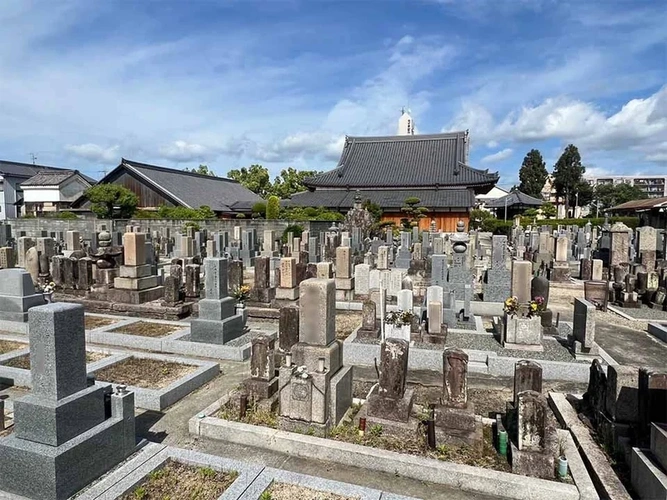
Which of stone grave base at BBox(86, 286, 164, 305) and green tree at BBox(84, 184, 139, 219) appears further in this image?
green tree at BBox(84, 184, 139, 219)

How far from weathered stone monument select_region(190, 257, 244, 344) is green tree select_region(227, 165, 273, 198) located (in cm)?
5116

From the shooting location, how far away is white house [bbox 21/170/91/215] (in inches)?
1865

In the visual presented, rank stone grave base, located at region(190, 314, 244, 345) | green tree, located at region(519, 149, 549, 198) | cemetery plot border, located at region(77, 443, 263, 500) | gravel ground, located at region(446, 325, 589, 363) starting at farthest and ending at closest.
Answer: green tree, located at region(519, 149, 549, 198) → stone grave base, located at region(190, 314, 244, 345) → gravel ground, located at region(446, 325, 589, 363) → cemetery plot border, located at region(77, 443, 263, 500)

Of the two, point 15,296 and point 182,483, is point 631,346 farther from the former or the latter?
point 15,296

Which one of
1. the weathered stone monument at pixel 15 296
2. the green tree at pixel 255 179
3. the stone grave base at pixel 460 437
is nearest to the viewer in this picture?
the stone grave base at pixel 460 437

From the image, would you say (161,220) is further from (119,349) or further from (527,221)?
(527,221)

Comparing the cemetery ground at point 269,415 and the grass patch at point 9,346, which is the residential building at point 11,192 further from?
the cemetery ground at point 269,415

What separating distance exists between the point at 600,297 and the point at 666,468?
923cm

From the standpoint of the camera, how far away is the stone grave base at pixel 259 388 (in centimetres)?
554

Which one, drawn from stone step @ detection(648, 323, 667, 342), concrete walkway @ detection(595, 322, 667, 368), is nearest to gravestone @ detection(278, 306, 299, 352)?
concrete walkway @ detection(595, 322, 667, 368)

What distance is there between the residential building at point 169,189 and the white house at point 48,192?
731 cm

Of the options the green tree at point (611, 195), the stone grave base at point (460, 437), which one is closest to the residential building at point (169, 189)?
the stone grave base at point (460, 437)

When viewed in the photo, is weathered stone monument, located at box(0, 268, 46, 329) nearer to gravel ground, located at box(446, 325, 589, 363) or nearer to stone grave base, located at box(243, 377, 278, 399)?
stone grave base, located at box(243, 377, 278, 399)

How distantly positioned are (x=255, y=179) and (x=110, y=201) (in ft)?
89.6
